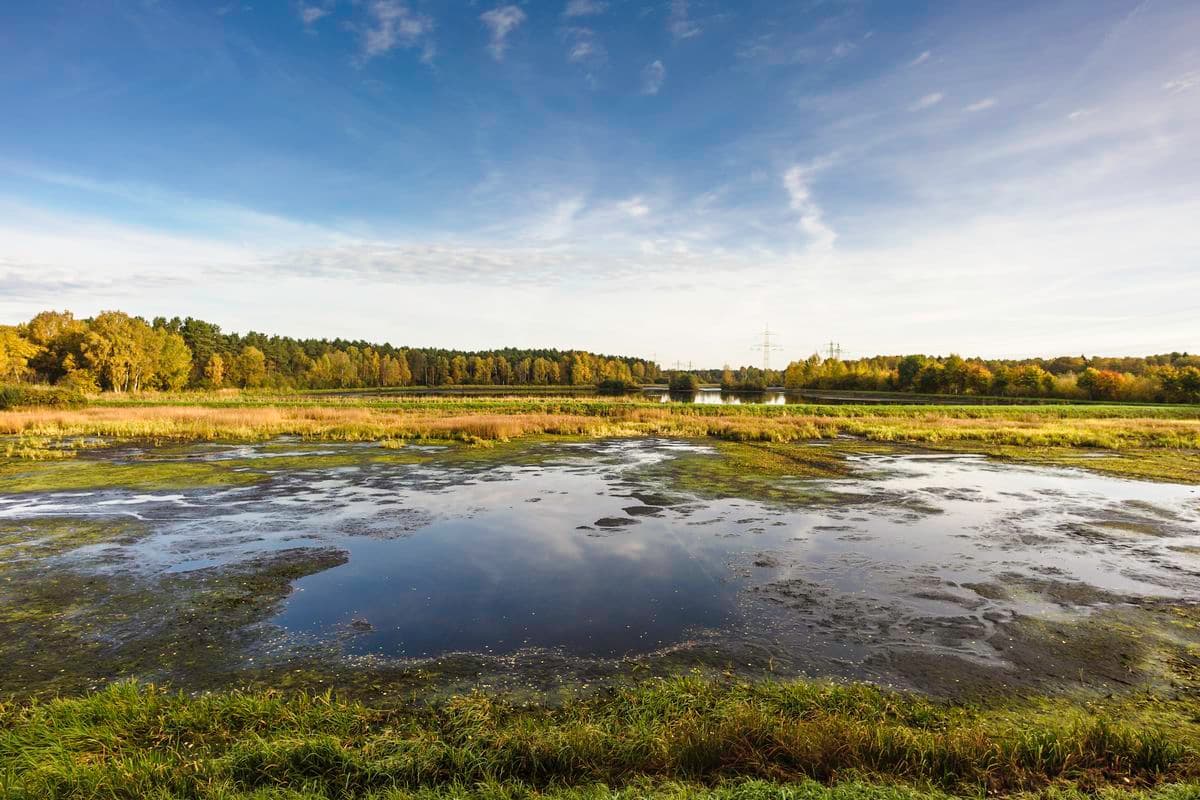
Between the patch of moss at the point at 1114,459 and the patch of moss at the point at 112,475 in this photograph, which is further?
the patch of moss at the point at 1114,459

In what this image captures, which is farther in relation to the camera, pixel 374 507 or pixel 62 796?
pixel 374 507

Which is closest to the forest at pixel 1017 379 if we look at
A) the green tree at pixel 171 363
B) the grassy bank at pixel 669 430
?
the grassy bank at pixel 669 430

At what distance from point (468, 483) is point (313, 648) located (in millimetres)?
12444

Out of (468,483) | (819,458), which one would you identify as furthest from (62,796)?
(819,458)

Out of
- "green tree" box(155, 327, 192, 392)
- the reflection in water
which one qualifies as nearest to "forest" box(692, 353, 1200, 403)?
the reflection in water

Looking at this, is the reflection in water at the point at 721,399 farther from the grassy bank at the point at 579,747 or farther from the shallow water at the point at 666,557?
the grassy bank at the point at 579,747

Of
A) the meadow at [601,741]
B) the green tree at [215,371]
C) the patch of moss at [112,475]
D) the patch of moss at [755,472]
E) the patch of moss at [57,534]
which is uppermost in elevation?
the green tree at [215,371]

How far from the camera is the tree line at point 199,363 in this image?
78.1 metres

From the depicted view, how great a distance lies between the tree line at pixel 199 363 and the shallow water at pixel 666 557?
78.0m

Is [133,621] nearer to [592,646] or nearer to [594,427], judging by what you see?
[592,646]

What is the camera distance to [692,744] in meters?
4.96

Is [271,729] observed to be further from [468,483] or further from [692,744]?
[468,483]

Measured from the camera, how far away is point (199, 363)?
11381 centimetres

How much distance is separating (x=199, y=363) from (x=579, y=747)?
136 metres
